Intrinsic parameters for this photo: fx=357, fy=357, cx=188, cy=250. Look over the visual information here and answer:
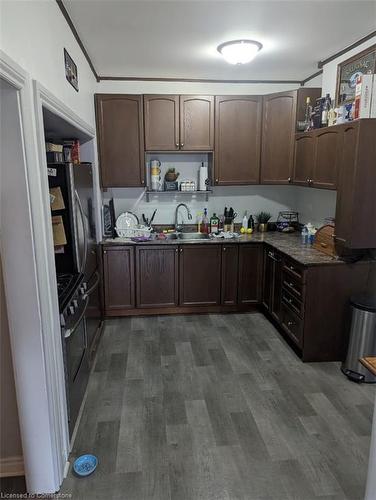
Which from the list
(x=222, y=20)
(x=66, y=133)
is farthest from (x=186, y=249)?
(x=222, y=20)

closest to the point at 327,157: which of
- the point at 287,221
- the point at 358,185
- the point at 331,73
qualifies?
the point at 358,185

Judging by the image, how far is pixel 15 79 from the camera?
1429mm

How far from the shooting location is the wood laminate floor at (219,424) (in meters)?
1.89

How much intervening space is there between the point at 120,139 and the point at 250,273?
2.06 metres

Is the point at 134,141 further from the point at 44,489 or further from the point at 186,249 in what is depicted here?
the point at 44,489

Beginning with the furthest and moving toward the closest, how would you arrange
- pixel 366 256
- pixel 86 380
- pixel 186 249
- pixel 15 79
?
pixel 186 249 < pixel 366 256 < pixel 86 380 < pixel 15 79

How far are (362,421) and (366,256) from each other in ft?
4.22

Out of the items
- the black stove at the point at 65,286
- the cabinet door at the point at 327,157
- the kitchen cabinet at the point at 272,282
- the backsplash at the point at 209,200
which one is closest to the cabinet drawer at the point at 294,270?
the kitchen cabinet at the point at 272,282

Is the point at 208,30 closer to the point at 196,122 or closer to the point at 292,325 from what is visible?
the point at 196,122

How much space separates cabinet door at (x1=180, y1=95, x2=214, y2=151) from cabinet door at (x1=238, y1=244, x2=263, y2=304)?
4.05 feet

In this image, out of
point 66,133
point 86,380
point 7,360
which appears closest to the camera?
point 7,360

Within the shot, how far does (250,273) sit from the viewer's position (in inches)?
159

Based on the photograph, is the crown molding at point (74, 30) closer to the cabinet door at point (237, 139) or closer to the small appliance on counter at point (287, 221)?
the cabinet door at point (237, 139)

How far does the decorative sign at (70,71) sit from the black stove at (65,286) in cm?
136
